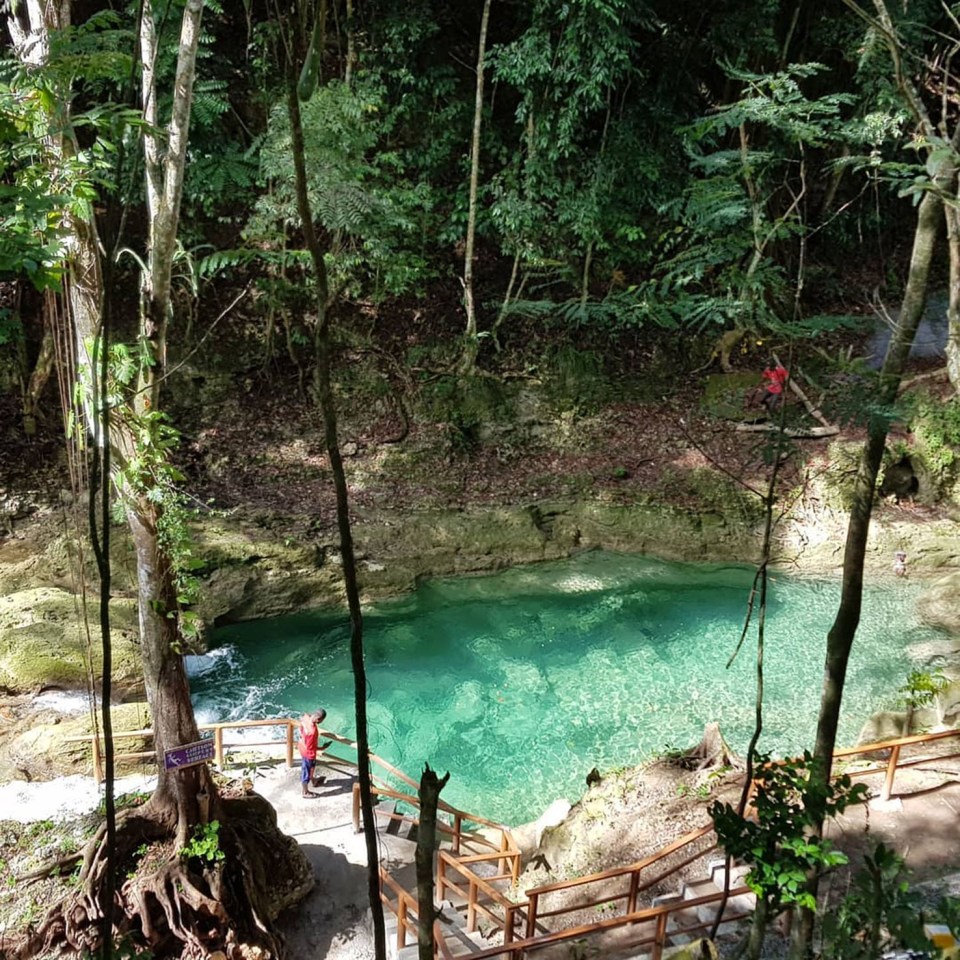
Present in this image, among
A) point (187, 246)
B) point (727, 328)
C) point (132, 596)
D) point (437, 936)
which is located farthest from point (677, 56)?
point (437, 936)

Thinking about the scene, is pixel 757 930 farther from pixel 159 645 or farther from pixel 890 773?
pixel 159 645

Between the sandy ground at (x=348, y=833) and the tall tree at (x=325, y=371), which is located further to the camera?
the sandy ground at (x=348, y=833)

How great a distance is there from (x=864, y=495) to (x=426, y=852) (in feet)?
9.91

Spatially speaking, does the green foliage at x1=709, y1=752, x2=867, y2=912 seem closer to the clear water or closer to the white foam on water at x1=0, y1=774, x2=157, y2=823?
the clear water

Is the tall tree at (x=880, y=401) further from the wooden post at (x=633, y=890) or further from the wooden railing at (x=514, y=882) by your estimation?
the wooden post at (x=633, y=890)

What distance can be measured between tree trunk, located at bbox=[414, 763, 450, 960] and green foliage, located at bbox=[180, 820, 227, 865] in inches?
158

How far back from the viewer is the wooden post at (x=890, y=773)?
6.54 m

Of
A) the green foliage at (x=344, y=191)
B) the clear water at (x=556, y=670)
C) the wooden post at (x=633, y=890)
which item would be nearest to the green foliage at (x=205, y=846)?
the wooden post at (x=633, y=890)

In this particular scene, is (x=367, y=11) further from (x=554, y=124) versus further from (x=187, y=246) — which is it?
(x=187, y=246)

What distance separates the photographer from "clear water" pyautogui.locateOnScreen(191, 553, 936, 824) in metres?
9.37

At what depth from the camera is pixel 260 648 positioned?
36.2 feet

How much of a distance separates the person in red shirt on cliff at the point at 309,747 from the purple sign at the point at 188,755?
5.34 feet

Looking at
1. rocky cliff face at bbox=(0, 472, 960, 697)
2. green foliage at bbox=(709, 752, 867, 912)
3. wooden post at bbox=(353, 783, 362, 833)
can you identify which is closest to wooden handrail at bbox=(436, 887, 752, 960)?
green foliage at bbox=(709, 752, 867, 912)

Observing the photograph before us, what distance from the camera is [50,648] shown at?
30.4ft
